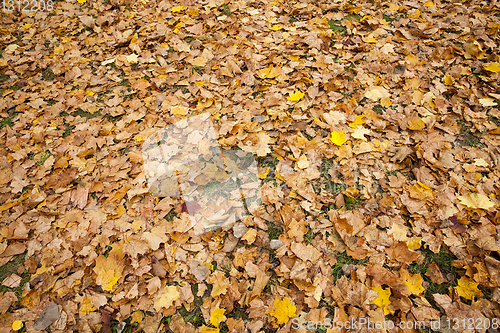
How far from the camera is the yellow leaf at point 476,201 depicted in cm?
225

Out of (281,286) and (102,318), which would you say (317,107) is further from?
(102,318)

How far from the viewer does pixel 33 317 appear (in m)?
2.03

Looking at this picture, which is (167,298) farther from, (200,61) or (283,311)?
(200,61)

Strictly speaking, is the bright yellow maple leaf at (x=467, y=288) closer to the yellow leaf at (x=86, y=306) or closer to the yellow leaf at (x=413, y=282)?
the yellow leaf at (x=413, y=282)

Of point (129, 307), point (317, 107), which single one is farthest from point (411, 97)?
point (129, 307)

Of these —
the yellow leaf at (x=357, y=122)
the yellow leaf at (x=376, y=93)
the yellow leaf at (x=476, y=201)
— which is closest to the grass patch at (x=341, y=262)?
the yellow leaf at (x=476, y=201)

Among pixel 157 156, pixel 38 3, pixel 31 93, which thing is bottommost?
pixel 157 156

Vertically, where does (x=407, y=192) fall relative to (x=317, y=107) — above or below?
below

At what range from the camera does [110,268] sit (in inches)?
85.7

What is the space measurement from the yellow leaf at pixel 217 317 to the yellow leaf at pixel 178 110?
197 cm

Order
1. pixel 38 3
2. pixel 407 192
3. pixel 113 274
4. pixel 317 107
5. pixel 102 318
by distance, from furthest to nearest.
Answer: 1. pixel 38 3
2. pixel 317 107
3. pixel 407 192
4. pixel 113 274
5. pixel 102 318

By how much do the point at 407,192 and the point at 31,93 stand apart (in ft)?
14.5

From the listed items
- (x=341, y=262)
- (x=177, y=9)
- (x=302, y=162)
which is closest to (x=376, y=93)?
(x=302, y=162)

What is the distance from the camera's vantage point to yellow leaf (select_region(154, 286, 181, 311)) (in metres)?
2.02
